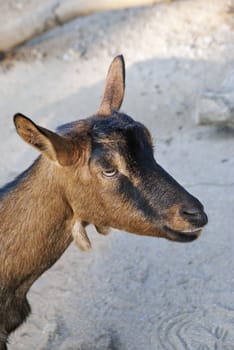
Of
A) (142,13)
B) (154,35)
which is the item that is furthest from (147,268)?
(142,13)

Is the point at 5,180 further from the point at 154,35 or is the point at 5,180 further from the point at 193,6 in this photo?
the point at 193,6

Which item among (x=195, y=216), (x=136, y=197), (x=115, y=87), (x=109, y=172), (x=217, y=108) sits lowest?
(x=217, y=108)

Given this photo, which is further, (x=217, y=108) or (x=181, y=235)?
(x=217, y=108)

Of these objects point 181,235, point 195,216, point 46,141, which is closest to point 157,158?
point 181,235

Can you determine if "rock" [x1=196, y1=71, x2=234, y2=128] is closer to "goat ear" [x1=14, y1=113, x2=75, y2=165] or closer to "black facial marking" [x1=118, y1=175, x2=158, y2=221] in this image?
"black facial marking" [x1=118, y1=175, x2=158, y2=221]

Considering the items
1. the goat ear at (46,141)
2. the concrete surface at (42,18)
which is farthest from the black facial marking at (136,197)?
the concrete surface at (42,18)

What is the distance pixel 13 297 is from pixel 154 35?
5.90 m

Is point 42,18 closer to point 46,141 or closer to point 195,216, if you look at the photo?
point 46,141

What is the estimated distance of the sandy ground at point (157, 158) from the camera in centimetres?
572

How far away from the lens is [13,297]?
4668mm

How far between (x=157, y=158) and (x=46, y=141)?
3.73 meters

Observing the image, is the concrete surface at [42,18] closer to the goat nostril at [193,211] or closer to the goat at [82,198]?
the goat at [82,198]

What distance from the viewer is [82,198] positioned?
4406mm

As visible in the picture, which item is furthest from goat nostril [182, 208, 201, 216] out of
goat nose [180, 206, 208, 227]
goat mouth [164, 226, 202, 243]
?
goat mouth [164, 226, 202, 243]
